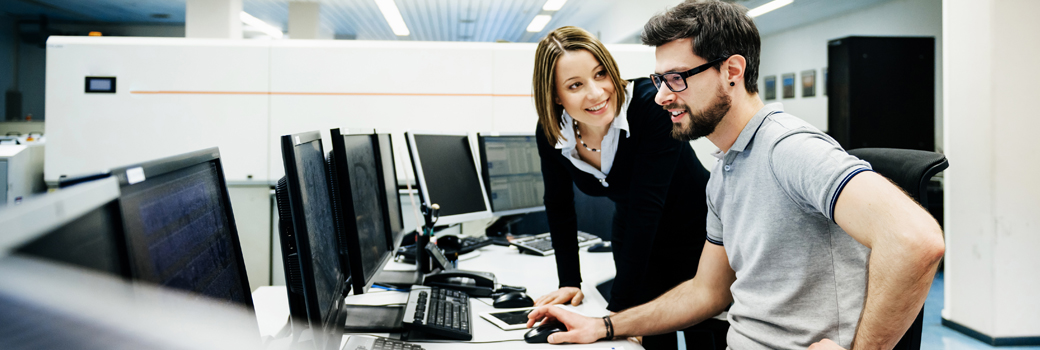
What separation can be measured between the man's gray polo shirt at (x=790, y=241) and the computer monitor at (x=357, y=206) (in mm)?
738

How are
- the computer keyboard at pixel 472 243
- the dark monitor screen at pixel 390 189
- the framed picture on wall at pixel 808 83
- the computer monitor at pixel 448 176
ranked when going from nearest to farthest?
the dark monitor screen at pixel 390 189
the computer monitor at pixel 448 176
the computer keyboard at pixel 472 243
the framed picture on wall at pixel 808 83

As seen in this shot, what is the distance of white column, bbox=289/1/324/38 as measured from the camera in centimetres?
675

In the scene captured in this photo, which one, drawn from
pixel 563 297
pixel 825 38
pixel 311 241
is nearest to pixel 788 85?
pixel 825 38

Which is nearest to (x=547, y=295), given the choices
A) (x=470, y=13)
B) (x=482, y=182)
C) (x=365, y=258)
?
(x=365, y=258)

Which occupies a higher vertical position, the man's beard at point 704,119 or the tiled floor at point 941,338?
the man's beard at point 704,119

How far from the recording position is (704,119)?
109 cm

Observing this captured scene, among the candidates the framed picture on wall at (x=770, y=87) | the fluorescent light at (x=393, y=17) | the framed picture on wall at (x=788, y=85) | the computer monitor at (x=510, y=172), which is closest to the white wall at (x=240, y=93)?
the computer monitor at (x=510, y=172)

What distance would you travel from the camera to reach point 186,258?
506 millimetres

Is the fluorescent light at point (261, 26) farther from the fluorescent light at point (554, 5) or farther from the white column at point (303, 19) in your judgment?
the fluorescent light at point (554, 5)

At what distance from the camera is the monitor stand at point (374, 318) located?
112cm

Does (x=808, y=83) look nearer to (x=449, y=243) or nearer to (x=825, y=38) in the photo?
(x=825, y=38)

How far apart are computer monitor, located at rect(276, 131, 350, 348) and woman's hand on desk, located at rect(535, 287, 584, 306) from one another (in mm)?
554

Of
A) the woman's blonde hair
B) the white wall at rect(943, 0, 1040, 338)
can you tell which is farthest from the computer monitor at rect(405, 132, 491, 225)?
the white wall at rect(943, 0, 1040, 338)

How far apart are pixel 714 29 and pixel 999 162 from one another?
272 centimetres
